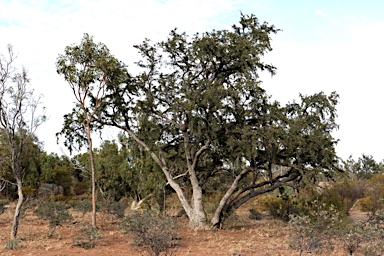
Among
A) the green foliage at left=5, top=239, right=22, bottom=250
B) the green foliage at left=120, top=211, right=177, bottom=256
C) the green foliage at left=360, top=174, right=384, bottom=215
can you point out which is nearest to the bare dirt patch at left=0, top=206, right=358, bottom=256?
the green foliage at left=5, top=239, right=22, bottom=250

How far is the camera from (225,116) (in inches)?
640

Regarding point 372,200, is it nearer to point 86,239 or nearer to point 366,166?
point 86,239

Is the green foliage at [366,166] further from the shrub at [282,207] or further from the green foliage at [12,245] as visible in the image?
the green foliage at [12,245]

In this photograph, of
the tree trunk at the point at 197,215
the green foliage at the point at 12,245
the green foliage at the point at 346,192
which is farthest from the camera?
the green foliage at the point at 346,192

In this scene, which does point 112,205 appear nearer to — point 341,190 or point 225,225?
point 225,225

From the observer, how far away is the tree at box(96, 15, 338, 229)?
15.5 metres

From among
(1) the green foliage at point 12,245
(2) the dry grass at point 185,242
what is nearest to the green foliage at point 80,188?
(2) the dry grass at point 185,242

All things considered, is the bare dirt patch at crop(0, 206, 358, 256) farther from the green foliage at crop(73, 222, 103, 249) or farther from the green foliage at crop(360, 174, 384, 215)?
the green foliage at crop(360, 174, 384, 215)

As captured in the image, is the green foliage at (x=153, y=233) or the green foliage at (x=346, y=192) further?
the green foliage at (x=346, y=192)

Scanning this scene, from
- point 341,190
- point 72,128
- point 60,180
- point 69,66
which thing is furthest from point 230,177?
point 60,180

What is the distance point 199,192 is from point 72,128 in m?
6.30

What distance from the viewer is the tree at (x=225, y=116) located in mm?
15453

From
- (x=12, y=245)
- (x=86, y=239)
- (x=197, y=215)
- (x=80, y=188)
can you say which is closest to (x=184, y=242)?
(x=86, y=239)

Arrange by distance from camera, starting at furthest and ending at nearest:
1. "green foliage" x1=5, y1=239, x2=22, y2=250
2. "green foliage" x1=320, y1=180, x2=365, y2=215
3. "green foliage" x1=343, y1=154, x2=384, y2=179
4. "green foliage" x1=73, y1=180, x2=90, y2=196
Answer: "green foliage" x1=343, y1=154, x2=384, y2=179 → "green foliage" x1=73, y1=180, x2=90, y2=196 → "green foliage" x1=320, y1=180, x2=365, y2=215 → "green foliage" x1=5, y1=239, x2=22, y2=250
